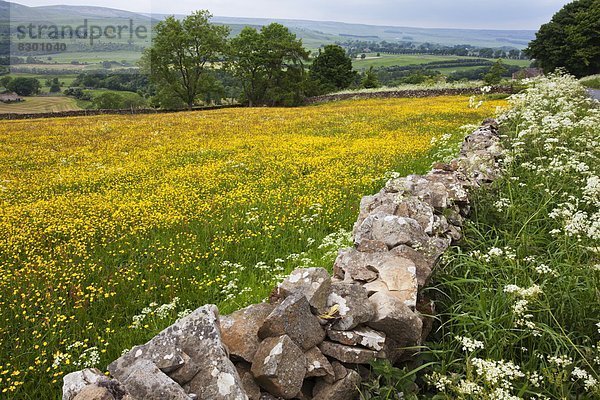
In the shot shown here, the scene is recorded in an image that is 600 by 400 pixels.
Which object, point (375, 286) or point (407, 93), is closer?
point (375, 286)

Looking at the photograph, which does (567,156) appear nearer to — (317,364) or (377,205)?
(377,205)

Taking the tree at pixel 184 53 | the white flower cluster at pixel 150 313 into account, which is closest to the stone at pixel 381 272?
the white flower cluster at pixel 150 313

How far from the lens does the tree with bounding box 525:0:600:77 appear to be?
186ft

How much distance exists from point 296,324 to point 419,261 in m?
1.80

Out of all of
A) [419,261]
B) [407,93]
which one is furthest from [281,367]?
[407,93]

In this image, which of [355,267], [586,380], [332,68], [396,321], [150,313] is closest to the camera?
[586,380]

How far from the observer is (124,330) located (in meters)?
4.92

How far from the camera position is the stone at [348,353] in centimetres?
306

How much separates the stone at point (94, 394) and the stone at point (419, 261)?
2950 mm

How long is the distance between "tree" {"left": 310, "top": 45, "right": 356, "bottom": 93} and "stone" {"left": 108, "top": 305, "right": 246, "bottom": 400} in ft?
263

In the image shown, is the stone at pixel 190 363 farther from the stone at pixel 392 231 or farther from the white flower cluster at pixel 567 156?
the white flower cluster at pixel 567 156

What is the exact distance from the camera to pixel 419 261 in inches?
164

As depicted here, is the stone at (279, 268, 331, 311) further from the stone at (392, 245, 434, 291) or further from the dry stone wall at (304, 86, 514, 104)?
the dry stone wall at (304, 86, 514, 104)

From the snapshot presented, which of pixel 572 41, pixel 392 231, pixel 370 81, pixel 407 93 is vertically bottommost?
pixel 392 231
